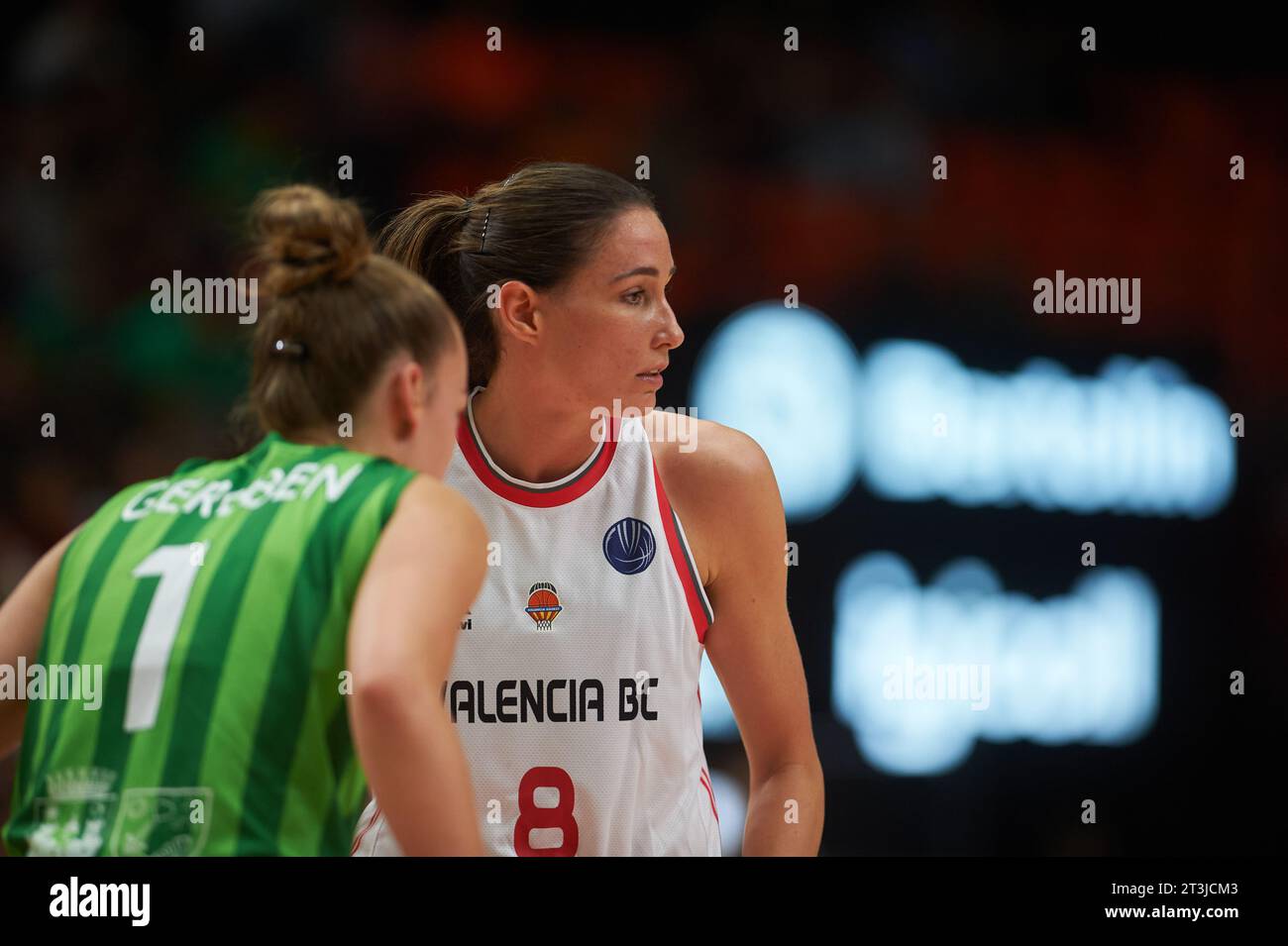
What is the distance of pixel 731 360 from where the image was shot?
3256 millimetres

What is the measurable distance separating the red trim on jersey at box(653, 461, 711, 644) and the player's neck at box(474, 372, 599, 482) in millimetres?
178

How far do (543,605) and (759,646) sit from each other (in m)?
0.44

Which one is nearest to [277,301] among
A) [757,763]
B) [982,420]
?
[757,763]

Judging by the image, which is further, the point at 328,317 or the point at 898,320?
the point at 898,320

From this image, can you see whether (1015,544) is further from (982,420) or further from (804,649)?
(804,649)

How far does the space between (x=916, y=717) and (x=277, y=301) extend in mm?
1888

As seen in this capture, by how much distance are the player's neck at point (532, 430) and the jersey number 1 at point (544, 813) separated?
53cm

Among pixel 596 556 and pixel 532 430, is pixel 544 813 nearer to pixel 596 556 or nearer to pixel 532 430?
pixel 596 556

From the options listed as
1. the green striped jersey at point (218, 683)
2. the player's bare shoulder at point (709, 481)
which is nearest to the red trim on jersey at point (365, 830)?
the player's bare shoulder at point (709, 481)

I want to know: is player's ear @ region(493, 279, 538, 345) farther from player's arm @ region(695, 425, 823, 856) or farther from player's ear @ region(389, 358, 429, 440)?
player's ear @ region(389, 358, 429, 440)

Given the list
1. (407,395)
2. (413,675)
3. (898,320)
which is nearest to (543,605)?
(407,395)

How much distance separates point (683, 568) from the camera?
Answer: 8.25 ft

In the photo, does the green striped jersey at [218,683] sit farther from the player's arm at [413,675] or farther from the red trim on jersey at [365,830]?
the red trim on jersey at [365,830]

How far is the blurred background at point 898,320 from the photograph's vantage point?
10.0 ft
